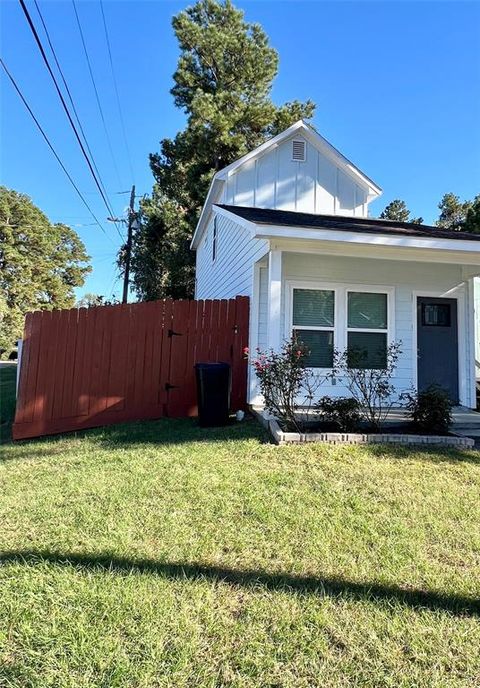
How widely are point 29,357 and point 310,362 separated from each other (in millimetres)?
4531

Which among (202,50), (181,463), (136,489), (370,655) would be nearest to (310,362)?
(181,463)

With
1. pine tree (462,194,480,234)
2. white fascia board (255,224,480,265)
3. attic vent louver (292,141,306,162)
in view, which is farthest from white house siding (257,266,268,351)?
pine tree (462,194,480,234)

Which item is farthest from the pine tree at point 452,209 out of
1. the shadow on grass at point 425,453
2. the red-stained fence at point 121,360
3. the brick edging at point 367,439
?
the shadow on grass at point 425,453

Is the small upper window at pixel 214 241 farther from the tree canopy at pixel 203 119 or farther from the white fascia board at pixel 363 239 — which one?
the tree canopy at pixel 203 119

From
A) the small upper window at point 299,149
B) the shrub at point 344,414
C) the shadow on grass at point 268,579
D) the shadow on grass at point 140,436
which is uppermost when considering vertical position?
the small upper window at point 299,149

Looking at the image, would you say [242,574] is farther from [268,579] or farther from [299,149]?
[299,149]

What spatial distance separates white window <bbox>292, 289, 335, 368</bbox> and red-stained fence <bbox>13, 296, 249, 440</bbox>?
93 cm

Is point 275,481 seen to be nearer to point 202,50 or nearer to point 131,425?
point 131,425

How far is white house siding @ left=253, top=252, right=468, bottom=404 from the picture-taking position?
7492mm

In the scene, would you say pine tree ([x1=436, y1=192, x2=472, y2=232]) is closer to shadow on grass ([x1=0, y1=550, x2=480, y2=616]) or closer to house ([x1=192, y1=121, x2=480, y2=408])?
house ([x1=192, y1=121, x2=480, y2=408])

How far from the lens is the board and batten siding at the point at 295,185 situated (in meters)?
11.0

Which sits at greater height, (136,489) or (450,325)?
(450,325)

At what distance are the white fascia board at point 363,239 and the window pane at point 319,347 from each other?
5.79 ft

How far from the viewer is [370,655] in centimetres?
196
